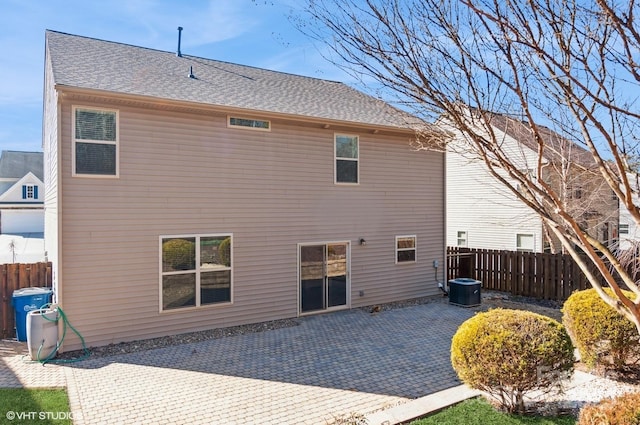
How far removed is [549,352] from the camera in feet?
15.4

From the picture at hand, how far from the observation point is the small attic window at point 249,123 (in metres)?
9.30

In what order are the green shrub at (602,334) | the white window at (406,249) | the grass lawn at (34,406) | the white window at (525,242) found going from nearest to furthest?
1. the grass lawn at (34,406)
2. the green shrub at (602,334)
3. the white window at (406,249)
4. the white window at (525,242)

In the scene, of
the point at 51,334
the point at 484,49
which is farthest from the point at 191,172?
the point at 484,49

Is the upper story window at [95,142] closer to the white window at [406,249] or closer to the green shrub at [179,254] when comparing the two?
the green shrub at [179,254]

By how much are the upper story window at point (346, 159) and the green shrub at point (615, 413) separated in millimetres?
7748

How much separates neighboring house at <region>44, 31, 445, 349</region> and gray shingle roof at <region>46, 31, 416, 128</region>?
70 mm

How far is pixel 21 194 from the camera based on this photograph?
121ft

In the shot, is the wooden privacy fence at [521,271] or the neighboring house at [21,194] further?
the neighboring house at [21,194]

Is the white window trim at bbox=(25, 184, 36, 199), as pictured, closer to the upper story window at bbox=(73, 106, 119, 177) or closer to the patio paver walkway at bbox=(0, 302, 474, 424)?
the upper story window at bbox=(73, 106, 119, 177)

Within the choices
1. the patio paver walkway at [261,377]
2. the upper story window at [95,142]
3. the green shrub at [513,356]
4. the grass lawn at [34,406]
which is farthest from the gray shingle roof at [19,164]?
the green shrub at [513,356]

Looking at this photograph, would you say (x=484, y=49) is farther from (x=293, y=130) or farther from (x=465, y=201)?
(x=465, y=201)

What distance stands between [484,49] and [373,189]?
25.2 feet

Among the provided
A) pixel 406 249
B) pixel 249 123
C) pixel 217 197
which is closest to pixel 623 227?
pixel 406 249

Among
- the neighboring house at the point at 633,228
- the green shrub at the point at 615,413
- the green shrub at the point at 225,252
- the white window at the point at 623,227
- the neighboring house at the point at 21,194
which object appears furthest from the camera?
the neighboring house at the point at 21,194
